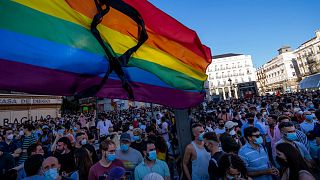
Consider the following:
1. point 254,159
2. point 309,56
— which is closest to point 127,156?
point 254,159

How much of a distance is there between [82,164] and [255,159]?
3098 millimetres

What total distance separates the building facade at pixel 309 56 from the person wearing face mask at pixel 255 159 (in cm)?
8431

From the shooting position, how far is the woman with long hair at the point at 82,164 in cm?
437

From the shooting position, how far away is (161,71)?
120 inches

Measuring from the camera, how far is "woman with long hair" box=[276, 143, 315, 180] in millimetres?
3004

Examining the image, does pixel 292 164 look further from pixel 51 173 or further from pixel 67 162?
pixel 67 162

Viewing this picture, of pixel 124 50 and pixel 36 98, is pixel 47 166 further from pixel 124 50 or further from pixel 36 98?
pixel 36 98

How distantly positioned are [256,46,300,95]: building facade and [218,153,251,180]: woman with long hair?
85.1m

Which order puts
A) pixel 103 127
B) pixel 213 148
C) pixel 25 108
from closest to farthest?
1. pixel 213 148
2. pixel 103 127
3. pixel 25 108

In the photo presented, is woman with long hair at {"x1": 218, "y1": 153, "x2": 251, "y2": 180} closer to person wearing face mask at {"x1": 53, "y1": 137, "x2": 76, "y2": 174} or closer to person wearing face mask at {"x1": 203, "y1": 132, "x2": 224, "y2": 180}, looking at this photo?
person wearing face mask at {"x1": 203, "y1": 132, "x2": 224, "y2": 180}

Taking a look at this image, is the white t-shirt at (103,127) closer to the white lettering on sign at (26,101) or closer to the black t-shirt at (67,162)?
the black t-shirt at (67,162)

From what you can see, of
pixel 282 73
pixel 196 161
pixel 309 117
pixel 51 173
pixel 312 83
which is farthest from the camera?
pixel 282 73

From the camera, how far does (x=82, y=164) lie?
4.54 meters

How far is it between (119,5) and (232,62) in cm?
9837
